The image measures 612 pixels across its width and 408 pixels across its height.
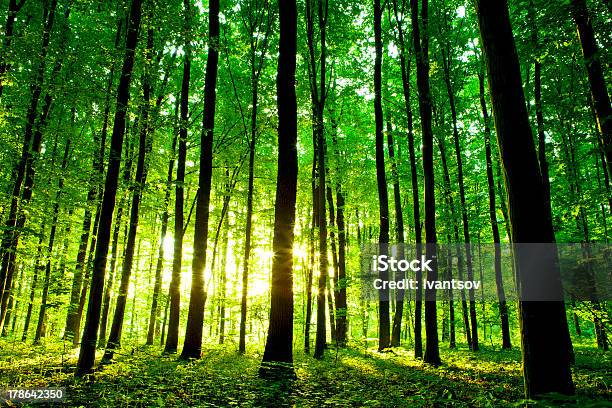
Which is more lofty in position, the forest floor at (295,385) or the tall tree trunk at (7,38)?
the tall tree trunk at (7,38)

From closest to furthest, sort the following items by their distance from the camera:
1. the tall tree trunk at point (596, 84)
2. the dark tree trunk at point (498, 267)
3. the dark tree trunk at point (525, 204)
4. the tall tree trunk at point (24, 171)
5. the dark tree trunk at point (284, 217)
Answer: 1. the dark tree trunk at point (525, 204)
2. the tall tree trunk at point (596, 84)
3. the dark tree trunk at point (284, 217)
4. the tall tree trunk at point (24, 171)
5. the dark tree trunk at point (498, 267)

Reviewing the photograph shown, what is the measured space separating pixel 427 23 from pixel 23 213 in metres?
16.1

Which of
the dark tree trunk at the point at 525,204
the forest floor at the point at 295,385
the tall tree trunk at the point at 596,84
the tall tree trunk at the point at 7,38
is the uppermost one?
the tall tree trunk at the point at 7,38

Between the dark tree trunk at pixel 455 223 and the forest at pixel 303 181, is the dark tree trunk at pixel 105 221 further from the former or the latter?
the dark tree trunk at pixel 455 223

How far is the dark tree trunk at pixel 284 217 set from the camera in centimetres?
824

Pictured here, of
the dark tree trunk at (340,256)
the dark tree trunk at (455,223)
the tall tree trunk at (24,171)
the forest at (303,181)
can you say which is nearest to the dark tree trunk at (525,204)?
the forest at (303,181)

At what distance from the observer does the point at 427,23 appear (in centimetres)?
1305

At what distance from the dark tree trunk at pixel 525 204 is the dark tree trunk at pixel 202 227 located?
7561 mm

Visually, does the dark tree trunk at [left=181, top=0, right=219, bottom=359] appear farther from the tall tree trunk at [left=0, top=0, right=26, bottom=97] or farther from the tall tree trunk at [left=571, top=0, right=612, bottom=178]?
the tall tree trunk at [left=571, top=0, right=612, bottom=178]

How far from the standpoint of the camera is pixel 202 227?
38.3ft

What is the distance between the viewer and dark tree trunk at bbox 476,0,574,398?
4238mm

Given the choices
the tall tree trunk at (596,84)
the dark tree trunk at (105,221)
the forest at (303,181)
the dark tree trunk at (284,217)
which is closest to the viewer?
the forest at (303,181)

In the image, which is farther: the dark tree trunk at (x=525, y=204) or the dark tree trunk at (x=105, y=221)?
the dark tree trunk at (x=105, y=221)

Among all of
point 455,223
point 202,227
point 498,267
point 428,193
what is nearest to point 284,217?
point 202,227
